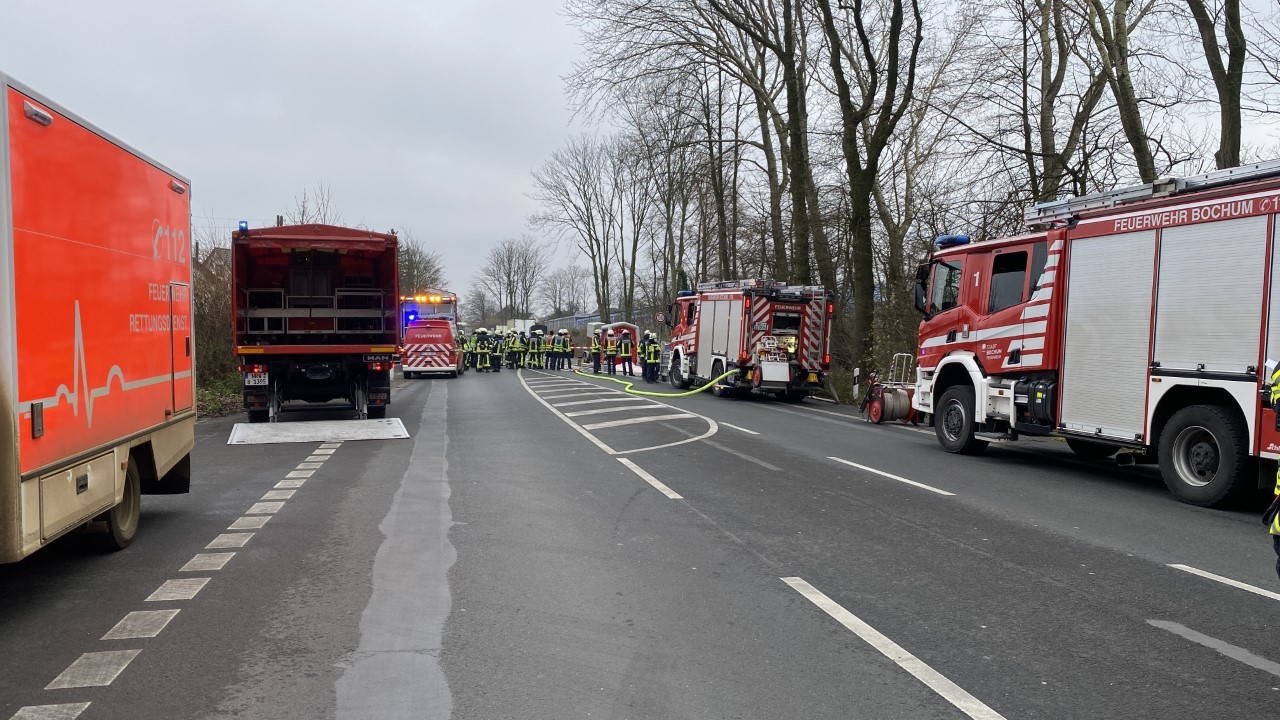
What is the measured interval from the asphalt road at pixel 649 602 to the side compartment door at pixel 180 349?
1.02 metres

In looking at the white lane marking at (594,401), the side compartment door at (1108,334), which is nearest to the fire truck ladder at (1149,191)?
the side compartment door at (1108,334)

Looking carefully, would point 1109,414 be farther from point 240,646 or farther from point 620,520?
point 240,646

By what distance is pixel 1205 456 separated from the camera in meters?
8.27

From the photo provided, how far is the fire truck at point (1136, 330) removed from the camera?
25.9 ft

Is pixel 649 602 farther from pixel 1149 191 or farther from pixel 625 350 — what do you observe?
pixel 625 350

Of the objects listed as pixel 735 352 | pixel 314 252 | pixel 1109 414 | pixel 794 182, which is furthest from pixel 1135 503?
pixel 794 182

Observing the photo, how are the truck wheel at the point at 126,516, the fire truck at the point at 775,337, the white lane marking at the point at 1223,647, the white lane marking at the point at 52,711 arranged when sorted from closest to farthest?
the white lane marking at the point at 52,711
the white lane marking at the point at 1223,647
the truck wheel at the point at 126,516
the fire truck at the point at 775,337

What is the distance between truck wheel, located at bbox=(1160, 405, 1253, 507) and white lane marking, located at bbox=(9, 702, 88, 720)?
8699 mm

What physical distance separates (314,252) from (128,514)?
31.1 ft

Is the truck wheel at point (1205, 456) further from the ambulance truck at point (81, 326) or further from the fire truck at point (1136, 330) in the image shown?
the ambulance truck at point (81, 326)

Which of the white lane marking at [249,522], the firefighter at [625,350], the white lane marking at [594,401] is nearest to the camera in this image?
the white lane marking at [249,522]

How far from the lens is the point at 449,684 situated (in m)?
3.90

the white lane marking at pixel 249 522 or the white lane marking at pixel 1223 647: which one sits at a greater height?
the white lane marking at pixel 1223 647

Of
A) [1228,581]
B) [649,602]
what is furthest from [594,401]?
[1228,581]
